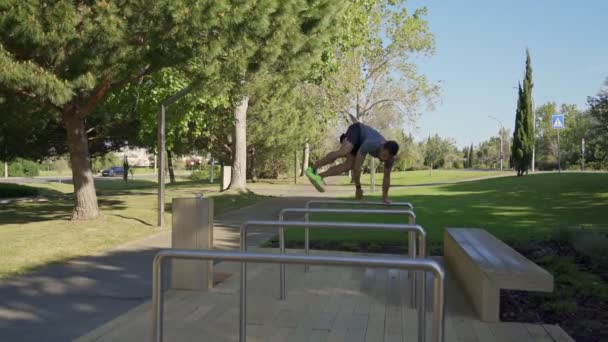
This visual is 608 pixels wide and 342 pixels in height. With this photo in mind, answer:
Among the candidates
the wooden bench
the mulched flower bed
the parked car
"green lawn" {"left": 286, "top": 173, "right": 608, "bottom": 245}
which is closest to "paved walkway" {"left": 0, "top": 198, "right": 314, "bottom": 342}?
"green lawn" {"left": 286, "top": 173, "right": 608, "bottom": 245}

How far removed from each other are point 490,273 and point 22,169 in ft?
180

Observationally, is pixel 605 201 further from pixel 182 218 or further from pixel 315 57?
pixel 182 218

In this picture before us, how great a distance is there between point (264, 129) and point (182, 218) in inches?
955

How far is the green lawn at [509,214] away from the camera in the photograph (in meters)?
9.85

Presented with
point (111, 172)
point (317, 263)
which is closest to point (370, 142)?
point (317, 263)

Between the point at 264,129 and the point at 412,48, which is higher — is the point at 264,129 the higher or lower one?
the lower one

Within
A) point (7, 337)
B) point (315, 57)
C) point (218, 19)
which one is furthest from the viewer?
point (315, 57)

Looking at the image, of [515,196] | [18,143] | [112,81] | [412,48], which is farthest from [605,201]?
[18,143]

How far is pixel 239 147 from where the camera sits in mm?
20578

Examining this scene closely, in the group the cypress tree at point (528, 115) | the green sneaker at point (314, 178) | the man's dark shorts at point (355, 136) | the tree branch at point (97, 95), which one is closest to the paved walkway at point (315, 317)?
the green sneaker at point (314, 178)

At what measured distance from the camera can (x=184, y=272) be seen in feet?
19.3

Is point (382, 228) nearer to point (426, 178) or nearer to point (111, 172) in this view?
point (426, 178)

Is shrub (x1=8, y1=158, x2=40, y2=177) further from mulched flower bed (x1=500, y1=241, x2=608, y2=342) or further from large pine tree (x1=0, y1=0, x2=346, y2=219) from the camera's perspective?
mulched flower bed (x1=500, y1=241, x2=608, y2=342)

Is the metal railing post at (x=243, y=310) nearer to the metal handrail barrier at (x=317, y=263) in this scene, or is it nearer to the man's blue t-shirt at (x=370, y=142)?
the metal handrail barrier at (x=317, y=263)
